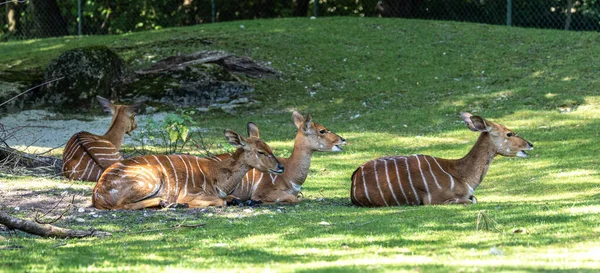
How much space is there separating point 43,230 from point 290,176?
3286 mm

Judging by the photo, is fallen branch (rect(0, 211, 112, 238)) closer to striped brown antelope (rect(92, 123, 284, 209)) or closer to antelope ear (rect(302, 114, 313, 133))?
striped brown antelope (rect(92, 123, 284, 209))

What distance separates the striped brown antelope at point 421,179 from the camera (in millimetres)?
8438

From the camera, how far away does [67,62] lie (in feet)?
53.2

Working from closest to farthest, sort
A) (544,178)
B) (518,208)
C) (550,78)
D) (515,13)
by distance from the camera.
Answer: (518,208), (544,178), (550,78), (515,13)

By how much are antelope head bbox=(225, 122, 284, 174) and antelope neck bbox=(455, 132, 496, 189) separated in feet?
5.70

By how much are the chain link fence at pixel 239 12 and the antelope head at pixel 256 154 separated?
43.9ft

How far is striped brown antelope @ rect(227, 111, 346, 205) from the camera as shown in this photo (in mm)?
8898

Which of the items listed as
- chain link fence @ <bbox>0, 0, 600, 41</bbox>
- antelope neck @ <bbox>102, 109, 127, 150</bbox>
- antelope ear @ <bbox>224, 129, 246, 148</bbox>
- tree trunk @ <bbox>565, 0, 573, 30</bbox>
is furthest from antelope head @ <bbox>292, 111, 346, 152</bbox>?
tree trunk @ <bbox>565, 0, 573, 30</bbox>

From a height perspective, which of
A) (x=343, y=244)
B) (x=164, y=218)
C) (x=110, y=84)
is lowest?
(x=110, y=84)

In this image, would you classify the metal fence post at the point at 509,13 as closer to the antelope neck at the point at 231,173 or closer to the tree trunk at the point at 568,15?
the tree trunk at the point at 568,15

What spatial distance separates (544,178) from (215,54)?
8.97 m

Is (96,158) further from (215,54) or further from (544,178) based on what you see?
(215,54)

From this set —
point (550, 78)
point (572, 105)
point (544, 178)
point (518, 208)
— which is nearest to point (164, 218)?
point (518, 208)

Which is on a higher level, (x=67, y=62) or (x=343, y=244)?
(x=343, y=244)
